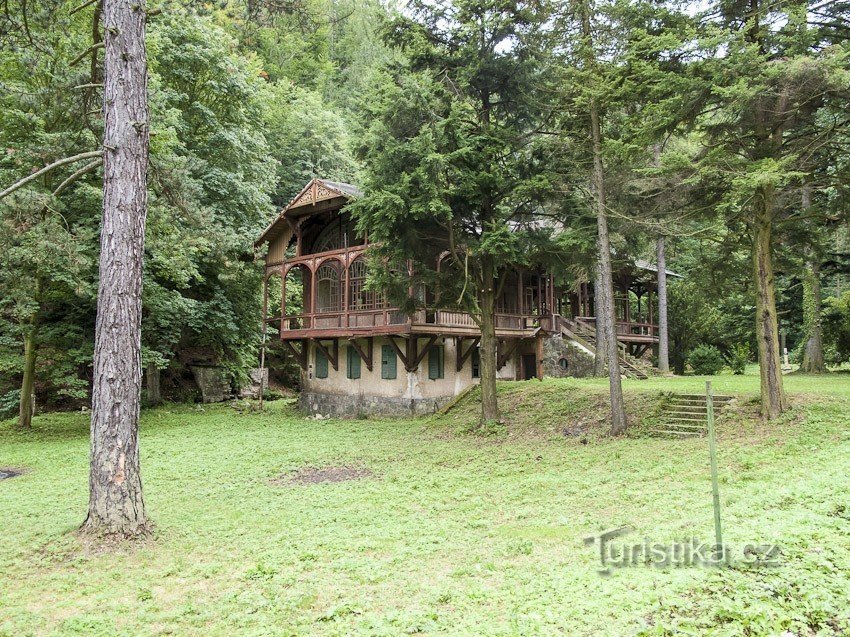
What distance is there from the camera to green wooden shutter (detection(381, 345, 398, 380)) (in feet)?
63.7

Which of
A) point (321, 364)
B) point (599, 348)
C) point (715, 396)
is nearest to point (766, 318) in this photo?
point (715, 396)

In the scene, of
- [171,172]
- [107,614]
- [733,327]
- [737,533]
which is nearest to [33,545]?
[107,614]

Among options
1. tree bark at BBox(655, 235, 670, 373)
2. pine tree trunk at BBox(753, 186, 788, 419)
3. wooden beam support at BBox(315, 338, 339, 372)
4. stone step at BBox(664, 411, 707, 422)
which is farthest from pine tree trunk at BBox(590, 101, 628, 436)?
tree bark at BBox(655, 235, 670, 373)

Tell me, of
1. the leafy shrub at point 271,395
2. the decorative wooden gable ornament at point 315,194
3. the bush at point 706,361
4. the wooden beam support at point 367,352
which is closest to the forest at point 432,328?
the wooden beam support at point 367,352

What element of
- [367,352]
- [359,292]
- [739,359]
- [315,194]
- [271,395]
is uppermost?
[315,194]

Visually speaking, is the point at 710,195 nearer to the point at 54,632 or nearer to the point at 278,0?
the point at 278,0

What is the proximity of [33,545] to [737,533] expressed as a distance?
774 centimetres

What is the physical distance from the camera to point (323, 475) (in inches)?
432

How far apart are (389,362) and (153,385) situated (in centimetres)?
1026

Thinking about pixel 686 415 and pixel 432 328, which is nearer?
pixel 686 415

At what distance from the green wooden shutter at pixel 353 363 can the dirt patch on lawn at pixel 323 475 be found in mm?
8947

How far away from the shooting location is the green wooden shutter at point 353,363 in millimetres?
20578

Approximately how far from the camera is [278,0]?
8953 millimetres

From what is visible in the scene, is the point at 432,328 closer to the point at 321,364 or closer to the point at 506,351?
the point at 506,351
